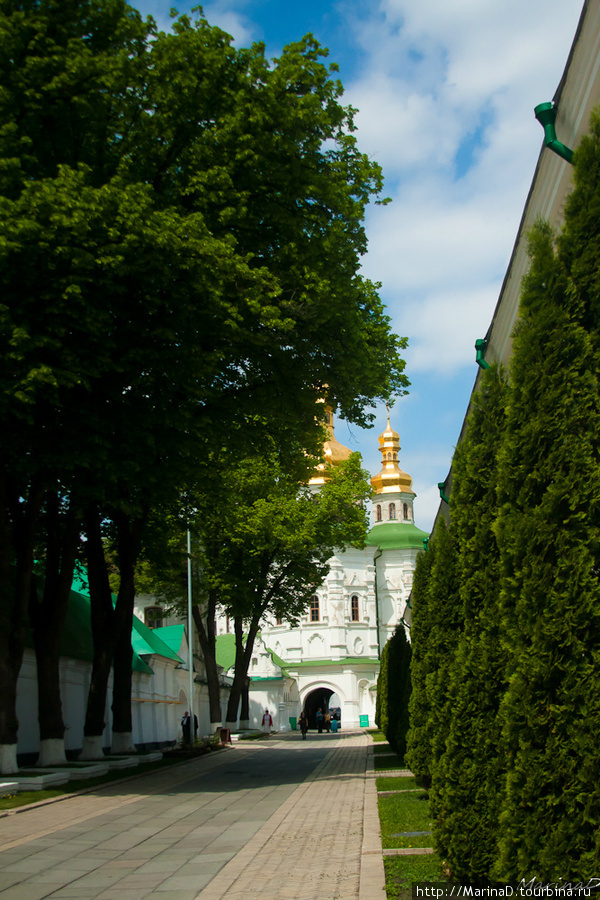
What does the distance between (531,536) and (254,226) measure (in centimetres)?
1220

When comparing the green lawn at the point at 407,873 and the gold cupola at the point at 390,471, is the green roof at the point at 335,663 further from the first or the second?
the green lawn at the point at 407,873

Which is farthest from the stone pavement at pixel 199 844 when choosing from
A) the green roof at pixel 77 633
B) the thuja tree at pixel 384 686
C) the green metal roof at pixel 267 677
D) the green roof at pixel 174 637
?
the green metal roof at pixel 267 677

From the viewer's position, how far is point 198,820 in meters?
11.8

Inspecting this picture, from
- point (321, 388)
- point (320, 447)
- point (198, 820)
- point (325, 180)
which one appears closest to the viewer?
point (198, 820)

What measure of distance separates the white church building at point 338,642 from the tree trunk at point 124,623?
38.9 meters

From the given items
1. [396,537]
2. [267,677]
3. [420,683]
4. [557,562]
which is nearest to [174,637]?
[267,677]

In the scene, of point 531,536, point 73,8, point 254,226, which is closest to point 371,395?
point 254,226

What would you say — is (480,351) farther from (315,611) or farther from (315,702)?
(315,702)

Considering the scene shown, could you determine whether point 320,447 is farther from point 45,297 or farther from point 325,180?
point 45,297

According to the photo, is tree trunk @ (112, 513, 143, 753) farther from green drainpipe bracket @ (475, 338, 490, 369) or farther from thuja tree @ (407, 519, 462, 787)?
green drainpipe bracket @ (475, 338, 490, 369)

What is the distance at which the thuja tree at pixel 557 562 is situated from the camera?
477 centimetres

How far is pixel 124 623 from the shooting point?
20094mm

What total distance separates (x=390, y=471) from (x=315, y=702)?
2113 centimetres

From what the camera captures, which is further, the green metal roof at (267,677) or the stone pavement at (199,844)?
the green metal roof at (267,677)
